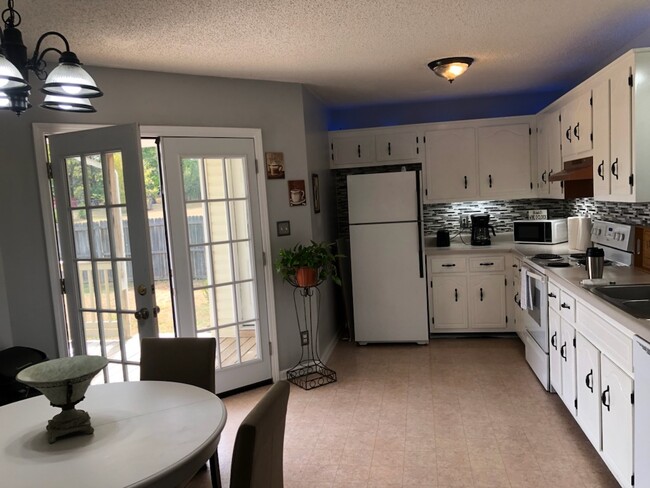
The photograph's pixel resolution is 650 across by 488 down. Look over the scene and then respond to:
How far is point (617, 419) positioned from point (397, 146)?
3.51 meters

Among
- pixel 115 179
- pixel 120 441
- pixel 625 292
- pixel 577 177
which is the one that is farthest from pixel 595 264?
pixel 115 179

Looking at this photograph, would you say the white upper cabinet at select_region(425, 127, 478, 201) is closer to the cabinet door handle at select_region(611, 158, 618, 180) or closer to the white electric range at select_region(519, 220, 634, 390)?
the white electric range at select_region(519, 220, 634, 390)

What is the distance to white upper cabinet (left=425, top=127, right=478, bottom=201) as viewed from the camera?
16.8 feet

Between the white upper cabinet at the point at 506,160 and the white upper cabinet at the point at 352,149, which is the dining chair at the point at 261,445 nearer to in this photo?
the white upper cabinet at the point at 352,149

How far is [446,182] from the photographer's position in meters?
5.20

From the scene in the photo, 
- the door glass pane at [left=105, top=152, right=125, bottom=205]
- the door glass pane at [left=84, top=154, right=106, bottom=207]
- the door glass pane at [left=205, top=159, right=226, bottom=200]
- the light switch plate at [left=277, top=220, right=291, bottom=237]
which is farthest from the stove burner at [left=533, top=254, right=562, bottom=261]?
the door glass pane at [left=84, top=154, right=106, bottom=207]

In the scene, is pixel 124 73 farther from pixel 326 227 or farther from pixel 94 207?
pixel 326 227

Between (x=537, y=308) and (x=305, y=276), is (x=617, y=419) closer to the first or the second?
(x=537, y=308)

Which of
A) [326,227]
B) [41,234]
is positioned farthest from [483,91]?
[41,234]

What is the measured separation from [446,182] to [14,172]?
3.76 meters

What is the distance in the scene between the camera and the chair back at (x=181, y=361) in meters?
2.50

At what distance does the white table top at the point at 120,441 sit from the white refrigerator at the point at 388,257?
2895 mm

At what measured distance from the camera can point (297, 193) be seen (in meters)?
4.15

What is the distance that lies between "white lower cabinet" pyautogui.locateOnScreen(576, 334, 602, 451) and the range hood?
1.30 meters
